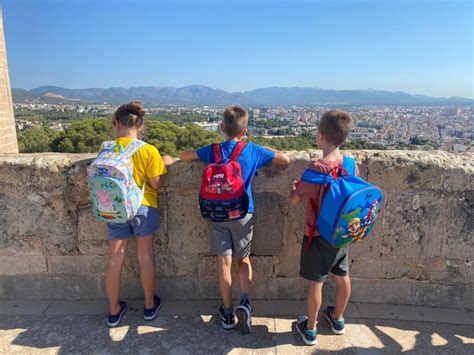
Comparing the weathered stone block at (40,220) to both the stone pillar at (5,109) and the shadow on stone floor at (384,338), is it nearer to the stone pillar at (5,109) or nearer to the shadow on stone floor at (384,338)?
the shadow on stone floor at (384,338)

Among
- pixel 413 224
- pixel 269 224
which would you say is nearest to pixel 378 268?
pixel 413 224

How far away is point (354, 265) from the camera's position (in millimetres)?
2674

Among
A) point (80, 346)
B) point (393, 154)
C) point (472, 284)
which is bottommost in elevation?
point (80, 346)

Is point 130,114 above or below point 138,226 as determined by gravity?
above

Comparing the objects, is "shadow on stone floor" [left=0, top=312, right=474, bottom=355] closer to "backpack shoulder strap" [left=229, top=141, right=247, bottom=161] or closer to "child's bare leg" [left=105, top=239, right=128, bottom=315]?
"child's bare leg" [left=105, top=239, right=128, bottom=315]

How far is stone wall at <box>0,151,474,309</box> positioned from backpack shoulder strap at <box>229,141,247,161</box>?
332 millimetres

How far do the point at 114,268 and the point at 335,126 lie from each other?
1.64 metres

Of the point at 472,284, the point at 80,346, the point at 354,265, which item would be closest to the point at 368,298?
the point at 354,265

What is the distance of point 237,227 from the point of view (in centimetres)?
230

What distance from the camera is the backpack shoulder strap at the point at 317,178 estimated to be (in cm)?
200

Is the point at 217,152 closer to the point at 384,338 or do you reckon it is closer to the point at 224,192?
the point at 224,192

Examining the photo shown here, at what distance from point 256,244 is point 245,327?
58cm

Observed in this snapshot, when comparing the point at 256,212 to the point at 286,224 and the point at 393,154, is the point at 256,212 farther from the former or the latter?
Result: the point at 393,154

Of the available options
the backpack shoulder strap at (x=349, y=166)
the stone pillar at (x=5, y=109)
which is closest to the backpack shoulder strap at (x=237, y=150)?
the backpack shoulder strap at (x=349, y=166)
